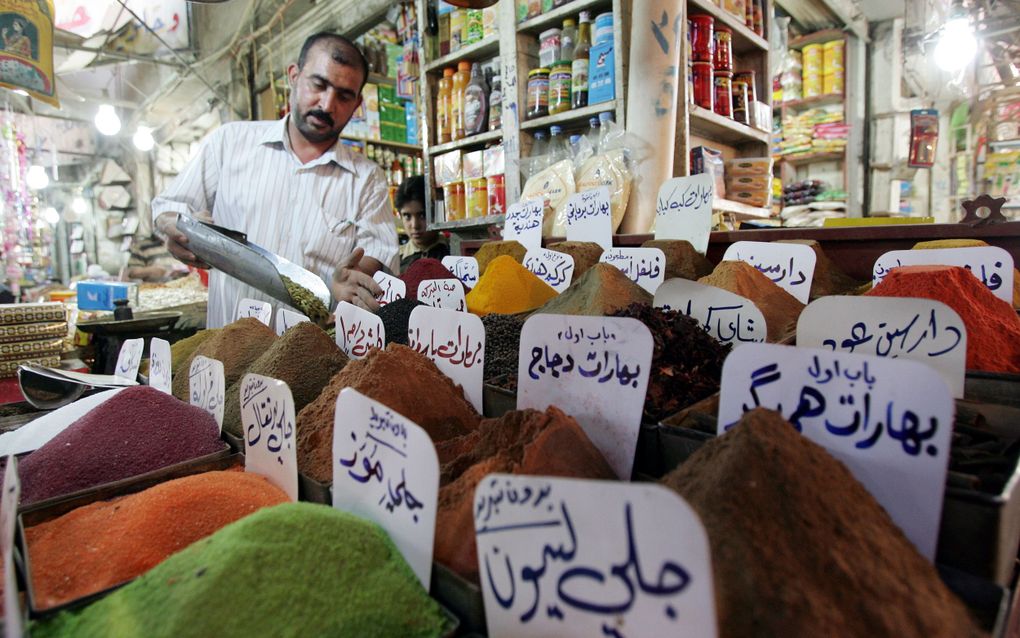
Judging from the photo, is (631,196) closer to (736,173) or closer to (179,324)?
(736,173)

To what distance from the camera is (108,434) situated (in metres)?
0.83

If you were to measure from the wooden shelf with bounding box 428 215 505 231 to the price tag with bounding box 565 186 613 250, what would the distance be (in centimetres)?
79

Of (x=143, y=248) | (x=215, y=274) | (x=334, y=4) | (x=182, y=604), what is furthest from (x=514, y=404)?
(x=143, y=248)

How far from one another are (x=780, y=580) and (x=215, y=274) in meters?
2.28

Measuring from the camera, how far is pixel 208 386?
3.18 feet

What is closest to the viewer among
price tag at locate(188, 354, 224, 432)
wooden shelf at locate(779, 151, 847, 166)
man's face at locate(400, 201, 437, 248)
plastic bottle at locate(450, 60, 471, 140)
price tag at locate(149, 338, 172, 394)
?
price tag at locate(188, 354, 224, 432)

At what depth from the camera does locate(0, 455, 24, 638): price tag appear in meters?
0.35

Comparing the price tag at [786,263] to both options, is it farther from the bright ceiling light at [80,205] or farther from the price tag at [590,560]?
the bright ceiling light at [80,205]

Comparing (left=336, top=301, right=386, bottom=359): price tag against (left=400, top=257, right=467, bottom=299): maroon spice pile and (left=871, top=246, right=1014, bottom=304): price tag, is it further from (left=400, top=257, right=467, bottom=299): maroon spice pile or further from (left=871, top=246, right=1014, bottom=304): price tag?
(left=871, top=246, right=1014, bottom=304): price tag

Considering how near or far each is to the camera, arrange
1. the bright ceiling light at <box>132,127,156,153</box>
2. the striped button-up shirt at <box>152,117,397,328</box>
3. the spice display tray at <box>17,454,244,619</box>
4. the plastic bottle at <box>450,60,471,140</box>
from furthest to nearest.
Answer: the bright ceiling light at <box>132,127,156,153</box>
the plastic bottle at <box>450,60,471,140</box>
the striped button-up shirt at <box>152,117,397,328</box>
the spice display tray at <box>17,454,244,619</box>

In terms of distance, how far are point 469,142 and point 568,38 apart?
63cm

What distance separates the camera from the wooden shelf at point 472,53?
2.39m

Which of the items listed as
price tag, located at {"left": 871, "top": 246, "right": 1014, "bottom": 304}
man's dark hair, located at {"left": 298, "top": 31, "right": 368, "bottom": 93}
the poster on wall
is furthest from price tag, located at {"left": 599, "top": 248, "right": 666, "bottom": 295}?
the poster on wall

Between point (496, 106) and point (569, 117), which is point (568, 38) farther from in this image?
point (496, 106)
